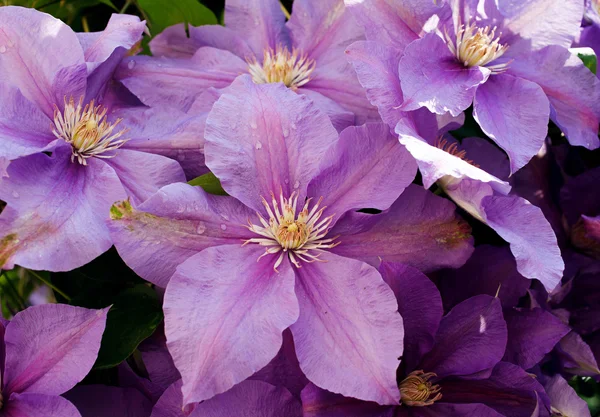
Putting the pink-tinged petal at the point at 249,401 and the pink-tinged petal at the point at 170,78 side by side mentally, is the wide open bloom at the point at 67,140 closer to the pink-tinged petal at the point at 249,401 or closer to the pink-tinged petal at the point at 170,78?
the pink-tinged petal at the point at 170,78

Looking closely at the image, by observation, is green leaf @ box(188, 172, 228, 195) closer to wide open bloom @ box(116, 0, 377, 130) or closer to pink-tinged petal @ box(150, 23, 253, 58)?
wide open bloom @ box(116, 0, 377, 130)

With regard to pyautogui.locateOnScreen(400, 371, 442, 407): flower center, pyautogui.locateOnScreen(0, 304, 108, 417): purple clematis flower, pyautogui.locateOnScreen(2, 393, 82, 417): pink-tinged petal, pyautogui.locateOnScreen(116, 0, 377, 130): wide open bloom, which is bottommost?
pyautogui.locateOnScreen(400, 371, 442, 407): flower center

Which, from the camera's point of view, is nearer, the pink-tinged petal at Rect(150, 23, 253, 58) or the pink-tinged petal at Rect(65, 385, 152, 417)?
the pink-tinged petal at Rect(65, 385, 152, 417)

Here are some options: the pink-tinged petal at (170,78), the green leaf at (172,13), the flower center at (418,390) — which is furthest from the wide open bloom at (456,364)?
the green leaf at (172,13)

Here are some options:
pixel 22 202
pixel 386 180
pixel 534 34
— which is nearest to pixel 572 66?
pixel 534 34

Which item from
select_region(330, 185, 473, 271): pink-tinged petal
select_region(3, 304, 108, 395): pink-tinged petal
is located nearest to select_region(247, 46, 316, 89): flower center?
select_region(330, 185, 473, 271): pink-tinged petal

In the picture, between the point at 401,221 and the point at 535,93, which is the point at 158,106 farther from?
the point at 535,93

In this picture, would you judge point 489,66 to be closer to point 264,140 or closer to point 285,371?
point 264,140
